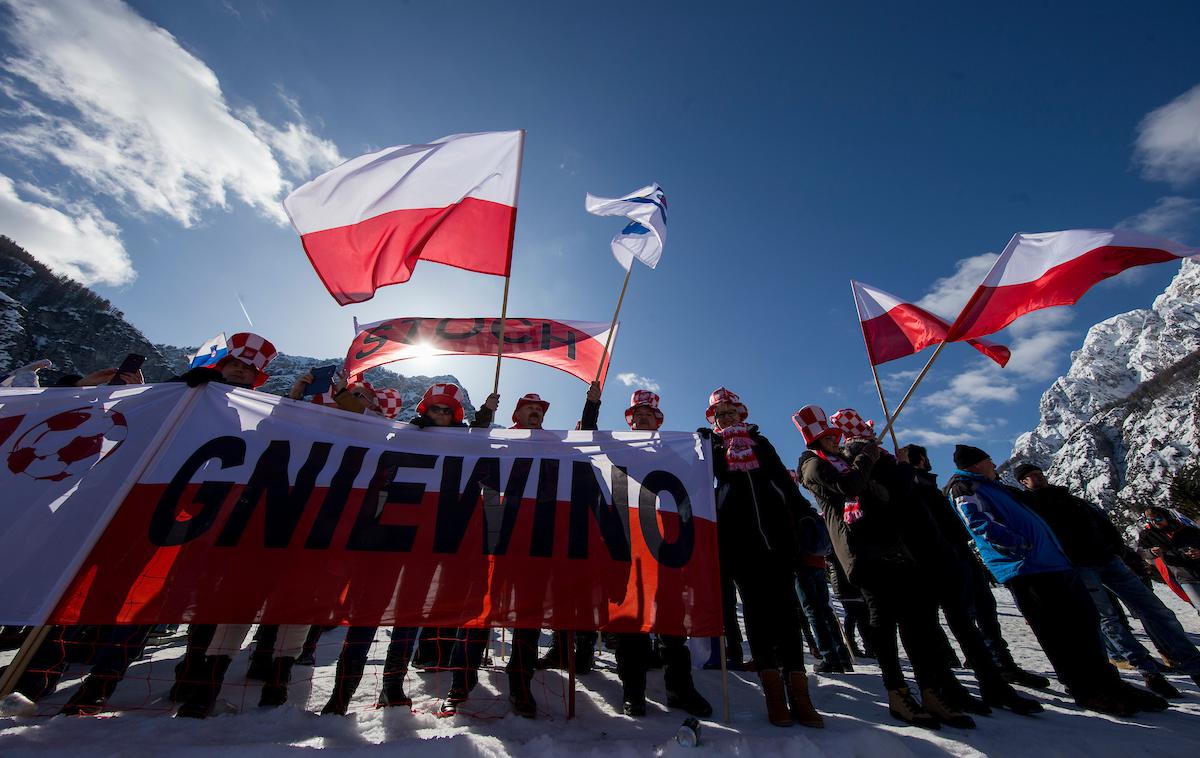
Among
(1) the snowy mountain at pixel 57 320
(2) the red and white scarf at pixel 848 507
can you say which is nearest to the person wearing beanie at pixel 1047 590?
(2) the red and white scarf at pixel 848 507

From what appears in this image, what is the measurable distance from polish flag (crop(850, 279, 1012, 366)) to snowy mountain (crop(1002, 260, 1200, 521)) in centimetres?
3022

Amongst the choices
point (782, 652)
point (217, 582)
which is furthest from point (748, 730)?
point (217, 582)

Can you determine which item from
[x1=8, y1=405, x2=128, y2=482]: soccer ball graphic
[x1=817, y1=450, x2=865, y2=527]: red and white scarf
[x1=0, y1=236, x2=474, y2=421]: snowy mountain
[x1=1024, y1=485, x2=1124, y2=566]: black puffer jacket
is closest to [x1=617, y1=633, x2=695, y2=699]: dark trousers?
[x1=817, y1=450, x2=865, y2=527]: red and white scarf

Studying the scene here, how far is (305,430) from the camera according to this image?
13.7 ft

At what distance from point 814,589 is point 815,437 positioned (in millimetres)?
2062

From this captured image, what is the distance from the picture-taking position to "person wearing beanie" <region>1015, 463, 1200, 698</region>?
4.36 metres

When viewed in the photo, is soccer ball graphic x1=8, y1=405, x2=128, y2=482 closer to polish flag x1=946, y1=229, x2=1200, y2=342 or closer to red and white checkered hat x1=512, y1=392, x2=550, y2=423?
red and white checkered hat x1=512, y1=392, x2=550, y2=423

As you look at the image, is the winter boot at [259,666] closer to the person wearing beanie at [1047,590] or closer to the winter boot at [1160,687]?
the person wearing beanie at [1047,590]

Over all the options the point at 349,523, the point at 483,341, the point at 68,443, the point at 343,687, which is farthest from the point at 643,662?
the point at 483,341

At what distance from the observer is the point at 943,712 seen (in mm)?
3330

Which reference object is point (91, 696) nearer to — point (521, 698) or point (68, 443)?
point (68, 443)

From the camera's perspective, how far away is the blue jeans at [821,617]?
5.37m

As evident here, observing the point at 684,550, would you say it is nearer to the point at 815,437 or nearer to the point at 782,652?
the point at 782,652

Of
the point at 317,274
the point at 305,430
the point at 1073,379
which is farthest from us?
the point at 1073,379
